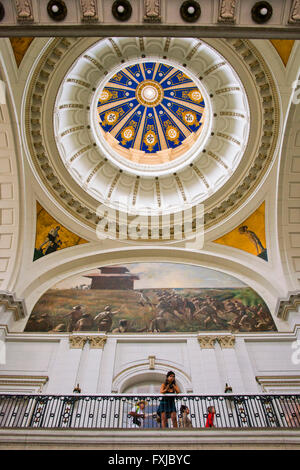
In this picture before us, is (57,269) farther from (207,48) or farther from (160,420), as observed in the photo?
(207,48)

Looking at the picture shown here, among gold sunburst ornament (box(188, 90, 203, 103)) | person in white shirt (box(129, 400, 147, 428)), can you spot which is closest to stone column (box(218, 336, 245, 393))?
person in white shirt (box(129, 400, 147, 428))

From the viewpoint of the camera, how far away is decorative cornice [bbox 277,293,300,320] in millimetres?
11180

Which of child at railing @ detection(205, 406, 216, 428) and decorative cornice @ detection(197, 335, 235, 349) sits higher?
decorative cornice @ detection(197, 335, 235, 349)

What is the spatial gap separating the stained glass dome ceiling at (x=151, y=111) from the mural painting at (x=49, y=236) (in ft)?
18.5

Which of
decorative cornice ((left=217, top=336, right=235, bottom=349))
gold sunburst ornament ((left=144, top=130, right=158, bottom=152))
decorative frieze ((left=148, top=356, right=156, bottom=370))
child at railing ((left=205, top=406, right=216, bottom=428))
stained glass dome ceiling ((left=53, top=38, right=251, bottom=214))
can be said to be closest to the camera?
child at railing ((left=205, top=406, right=216, bottom=428))

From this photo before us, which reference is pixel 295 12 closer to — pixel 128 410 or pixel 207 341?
pixel 128 410

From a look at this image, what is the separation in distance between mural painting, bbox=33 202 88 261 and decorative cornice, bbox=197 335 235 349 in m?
6.45

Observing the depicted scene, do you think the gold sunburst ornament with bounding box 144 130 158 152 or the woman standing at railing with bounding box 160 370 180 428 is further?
the gold sunburst ornament with bounding box 144 130 158 152

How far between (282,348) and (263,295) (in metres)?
2.32

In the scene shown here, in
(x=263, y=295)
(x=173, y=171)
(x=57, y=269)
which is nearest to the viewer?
(x=263, y=295)

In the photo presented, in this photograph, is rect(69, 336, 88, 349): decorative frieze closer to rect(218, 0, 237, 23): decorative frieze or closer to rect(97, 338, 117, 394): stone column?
rect(97, 338, 117, 394): stone column

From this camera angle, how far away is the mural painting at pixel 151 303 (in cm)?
1159

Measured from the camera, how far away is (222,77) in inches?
583
